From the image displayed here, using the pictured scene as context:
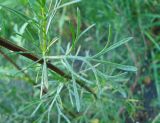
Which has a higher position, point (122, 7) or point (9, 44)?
point (122, 7)

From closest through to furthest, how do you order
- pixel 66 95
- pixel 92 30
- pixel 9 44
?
pixel 9 44, pixel 66 95, pixel 92 30

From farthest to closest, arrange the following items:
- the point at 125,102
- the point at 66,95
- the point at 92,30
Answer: the point at 92,30
the point at 66,95
the point at 125,102

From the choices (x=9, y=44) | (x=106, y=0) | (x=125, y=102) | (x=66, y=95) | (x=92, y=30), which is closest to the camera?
(x=9, y=44)

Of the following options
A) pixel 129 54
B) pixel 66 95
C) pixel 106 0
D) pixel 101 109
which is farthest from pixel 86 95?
pixel 106 0

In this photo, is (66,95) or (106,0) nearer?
(66,95)

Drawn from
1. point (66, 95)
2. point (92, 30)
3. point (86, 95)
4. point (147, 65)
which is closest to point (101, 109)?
point (86, 95)

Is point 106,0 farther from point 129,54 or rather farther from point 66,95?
point 66,95

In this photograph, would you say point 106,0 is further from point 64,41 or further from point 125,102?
point 125,102

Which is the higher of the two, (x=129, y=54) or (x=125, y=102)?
(x=129, y=54)

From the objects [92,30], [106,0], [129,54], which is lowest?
[129,54]
